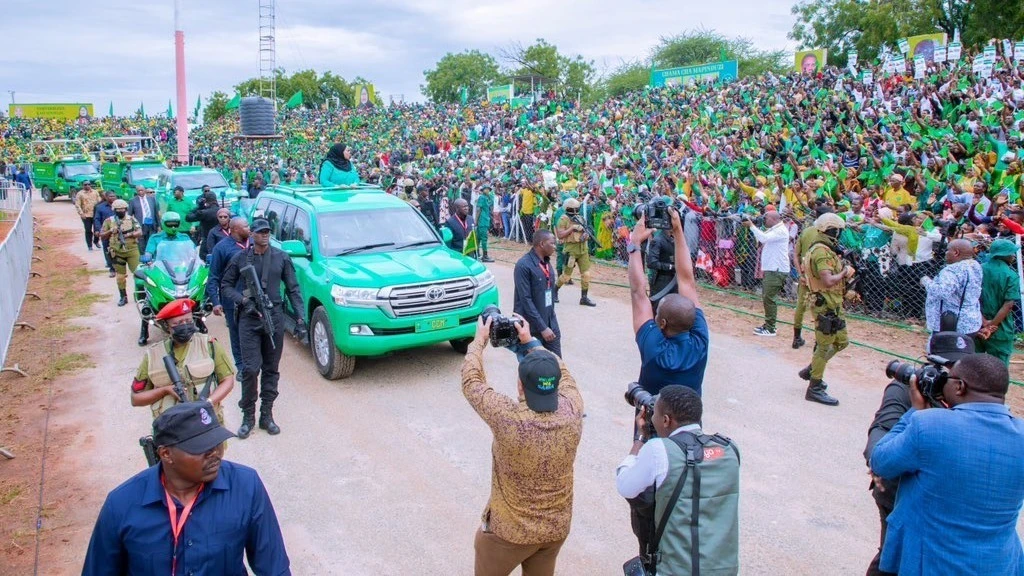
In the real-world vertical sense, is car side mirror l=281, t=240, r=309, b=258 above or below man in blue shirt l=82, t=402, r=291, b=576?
above

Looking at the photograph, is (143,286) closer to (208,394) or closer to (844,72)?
(208,394)

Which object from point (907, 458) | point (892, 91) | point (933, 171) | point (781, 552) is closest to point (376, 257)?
point (781, 552)

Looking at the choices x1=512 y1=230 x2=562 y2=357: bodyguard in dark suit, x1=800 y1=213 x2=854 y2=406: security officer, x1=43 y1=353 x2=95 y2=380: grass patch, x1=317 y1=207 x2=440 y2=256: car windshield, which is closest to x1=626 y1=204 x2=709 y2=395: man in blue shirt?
x1=512 y1=230 x2=562 y2=357: bodyguard in dark suit

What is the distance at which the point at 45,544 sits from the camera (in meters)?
4.63

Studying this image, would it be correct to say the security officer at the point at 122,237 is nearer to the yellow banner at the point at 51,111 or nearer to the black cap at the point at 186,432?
the black cap at the point at 186,432

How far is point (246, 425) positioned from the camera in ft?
20.5

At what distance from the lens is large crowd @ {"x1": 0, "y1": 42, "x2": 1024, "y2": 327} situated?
1006cm

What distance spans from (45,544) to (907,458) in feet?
16.0

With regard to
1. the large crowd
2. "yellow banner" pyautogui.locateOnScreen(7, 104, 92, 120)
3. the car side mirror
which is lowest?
the car side mirror

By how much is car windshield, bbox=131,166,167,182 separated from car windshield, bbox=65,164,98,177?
846cm

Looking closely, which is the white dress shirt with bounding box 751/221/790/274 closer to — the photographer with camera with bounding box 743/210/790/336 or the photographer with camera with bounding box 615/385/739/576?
the photographer with camera with bounding box 743/210/790/336

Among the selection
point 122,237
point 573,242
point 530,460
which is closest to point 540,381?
point 530,460

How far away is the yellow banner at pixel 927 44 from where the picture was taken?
19837 mm

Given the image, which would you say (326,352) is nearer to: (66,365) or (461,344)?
(461,344)
